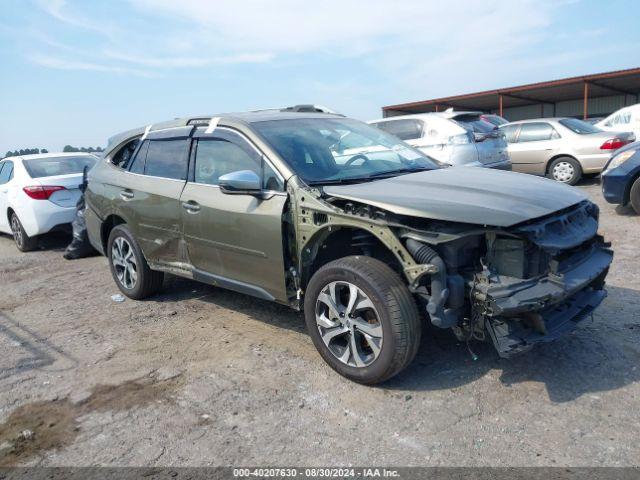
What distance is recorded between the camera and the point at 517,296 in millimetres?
2844

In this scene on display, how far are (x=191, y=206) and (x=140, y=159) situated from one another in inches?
49.1

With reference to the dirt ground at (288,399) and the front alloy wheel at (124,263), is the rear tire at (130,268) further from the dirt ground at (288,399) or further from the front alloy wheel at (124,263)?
the dirt ground at (288,399)

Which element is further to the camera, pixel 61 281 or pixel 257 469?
pixel 61 281

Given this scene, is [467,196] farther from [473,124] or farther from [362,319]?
[473,124]

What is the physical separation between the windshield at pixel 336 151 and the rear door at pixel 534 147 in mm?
7713

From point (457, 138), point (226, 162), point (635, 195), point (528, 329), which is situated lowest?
point (635, 195)

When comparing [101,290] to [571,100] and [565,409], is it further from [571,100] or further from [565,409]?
[571,100]

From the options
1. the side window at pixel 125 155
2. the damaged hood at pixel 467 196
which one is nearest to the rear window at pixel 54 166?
the side window at pixel 125 155

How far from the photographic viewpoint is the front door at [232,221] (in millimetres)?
3758

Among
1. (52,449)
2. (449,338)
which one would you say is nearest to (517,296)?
(449,338)

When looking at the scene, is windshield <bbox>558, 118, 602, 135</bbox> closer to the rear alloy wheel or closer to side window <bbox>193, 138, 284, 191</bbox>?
the rear alloy wheel

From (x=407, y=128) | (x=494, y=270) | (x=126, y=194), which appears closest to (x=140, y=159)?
(x=126, y=194)

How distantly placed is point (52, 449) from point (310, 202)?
2.09 metres

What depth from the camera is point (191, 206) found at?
434cm
